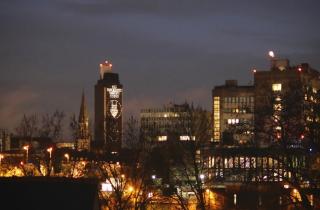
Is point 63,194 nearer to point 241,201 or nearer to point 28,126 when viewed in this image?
point 241,201

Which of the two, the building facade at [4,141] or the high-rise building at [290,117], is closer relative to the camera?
the high-rise building at [290,117]

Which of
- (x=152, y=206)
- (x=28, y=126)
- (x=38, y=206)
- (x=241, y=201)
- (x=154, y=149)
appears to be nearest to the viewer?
(x=38, y=206)

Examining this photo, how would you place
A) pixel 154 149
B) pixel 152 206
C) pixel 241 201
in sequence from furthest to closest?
pixel 154 149 → pixel 241 201 → pixel 152 206

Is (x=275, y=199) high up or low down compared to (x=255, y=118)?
down

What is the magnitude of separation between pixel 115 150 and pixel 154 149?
13154 mm

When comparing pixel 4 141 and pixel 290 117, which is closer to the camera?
pixel 290 117

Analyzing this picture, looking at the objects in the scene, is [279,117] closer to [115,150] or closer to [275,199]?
[275,199]

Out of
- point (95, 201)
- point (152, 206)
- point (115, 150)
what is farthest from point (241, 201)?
point (95, 201)

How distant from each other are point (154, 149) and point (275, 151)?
73.2 metres

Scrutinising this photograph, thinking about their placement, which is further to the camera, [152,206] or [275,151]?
[152,206]

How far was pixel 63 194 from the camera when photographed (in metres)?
34.1

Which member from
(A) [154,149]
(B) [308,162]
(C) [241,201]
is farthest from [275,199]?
(A) [154,149]

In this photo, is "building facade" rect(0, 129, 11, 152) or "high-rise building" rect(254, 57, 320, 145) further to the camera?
"building facade" rect(0, 129, 11, 152)

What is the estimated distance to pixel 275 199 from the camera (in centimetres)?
3662
